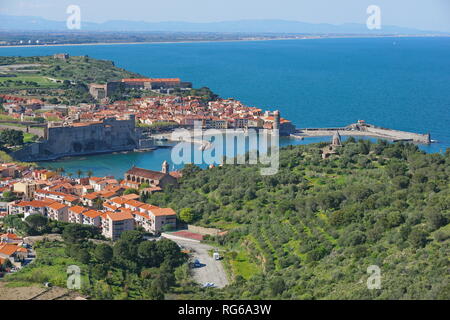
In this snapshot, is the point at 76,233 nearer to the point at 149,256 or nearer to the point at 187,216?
the point at 149,256

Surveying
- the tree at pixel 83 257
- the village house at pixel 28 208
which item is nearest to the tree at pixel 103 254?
the tree at pixel 83 257

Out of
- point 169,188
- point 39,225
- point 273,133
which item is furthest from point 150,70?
point 39,225

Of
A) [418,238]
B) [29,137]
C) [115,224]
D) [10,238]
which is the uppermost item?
[418,238]

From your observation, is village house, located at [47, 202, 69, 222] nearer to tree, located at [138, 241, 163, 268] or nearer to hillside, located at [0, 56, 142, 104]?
tree, located at [138, 241, 163, 268]

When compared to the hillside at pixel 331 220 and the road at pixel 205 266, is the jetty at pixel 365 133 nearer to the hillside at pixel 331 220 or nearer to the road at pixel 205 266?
the hillside at pixel 331 220

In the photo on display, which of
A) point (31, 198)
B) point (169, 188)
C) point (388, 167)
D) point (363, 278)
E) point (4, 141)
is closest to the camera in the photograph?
point (363, 278)

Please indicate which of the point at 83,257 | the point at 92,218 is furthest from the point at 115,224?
the point at 83,257
